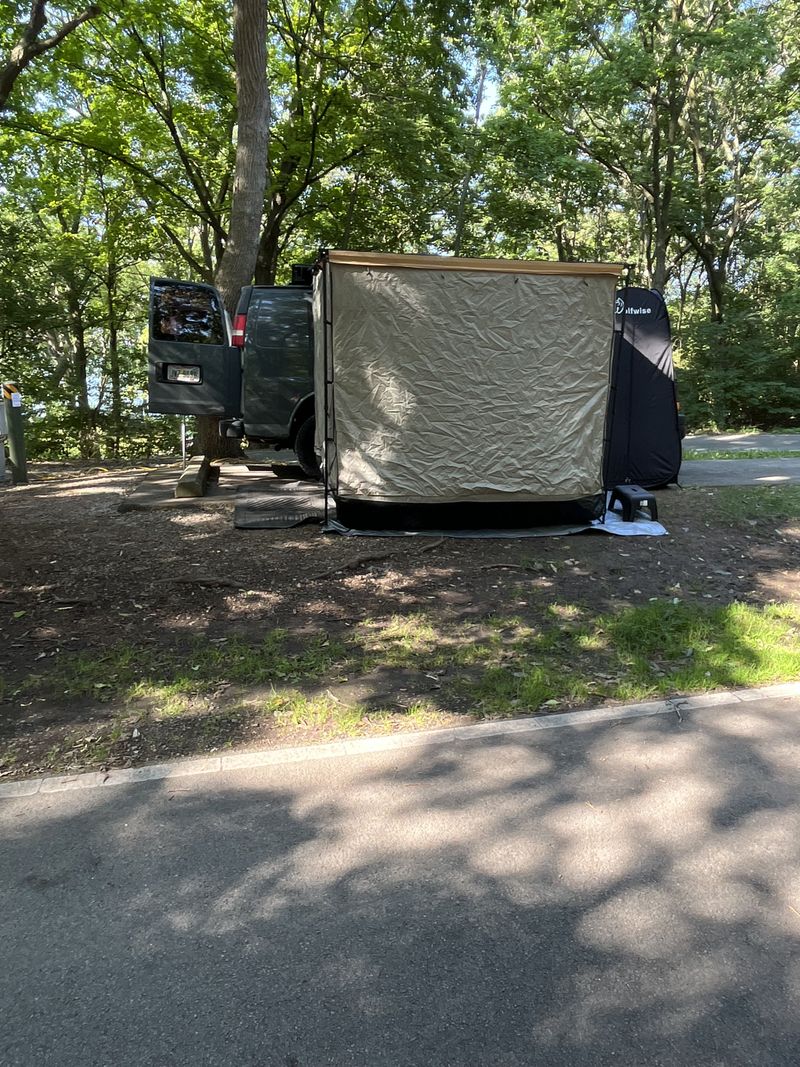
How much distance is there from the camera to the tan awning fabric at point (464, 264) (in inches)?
253

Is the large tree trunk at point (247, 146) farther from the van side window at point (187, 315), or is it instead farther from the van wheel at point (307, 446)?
the van wheel at point (307, 446)

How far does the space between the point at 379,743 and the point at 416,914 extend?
45.9 inches

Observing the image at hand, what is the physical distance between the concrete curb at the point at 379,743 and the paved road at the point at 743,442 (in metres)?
12.0

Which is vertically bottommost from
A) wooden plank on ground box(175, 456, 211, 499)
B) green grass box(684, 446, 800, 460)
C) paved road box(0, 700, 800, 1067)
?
paved road box(0, 700, 800, 1067)

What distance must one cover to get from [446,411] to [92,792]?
4.75 m

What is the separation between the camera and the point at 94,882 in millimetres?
2508

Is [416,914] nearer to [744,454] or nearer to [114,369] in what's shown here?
[744,454]

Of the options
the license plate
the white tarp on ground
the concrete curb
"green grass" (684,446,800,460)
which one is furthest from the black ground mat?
"green grass" (684,446,800,460)

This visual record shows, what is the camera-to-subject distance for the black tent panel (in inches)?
336

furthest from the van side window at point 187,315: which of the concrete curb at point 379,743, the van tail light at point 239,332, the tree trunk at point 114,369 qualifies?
the tree trunk at point 114,369

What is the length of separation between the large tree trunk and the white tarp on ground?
3.25 metres

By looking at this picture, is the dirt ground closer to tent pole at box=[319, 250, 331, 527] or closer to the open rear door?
tent pole at box=[319, 250, 331, 527]

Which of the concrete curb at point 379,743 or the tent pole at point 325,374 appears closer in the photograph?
the concrete curb at point 379,743

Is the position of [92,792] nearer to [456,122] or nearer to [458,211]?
[456,122]
